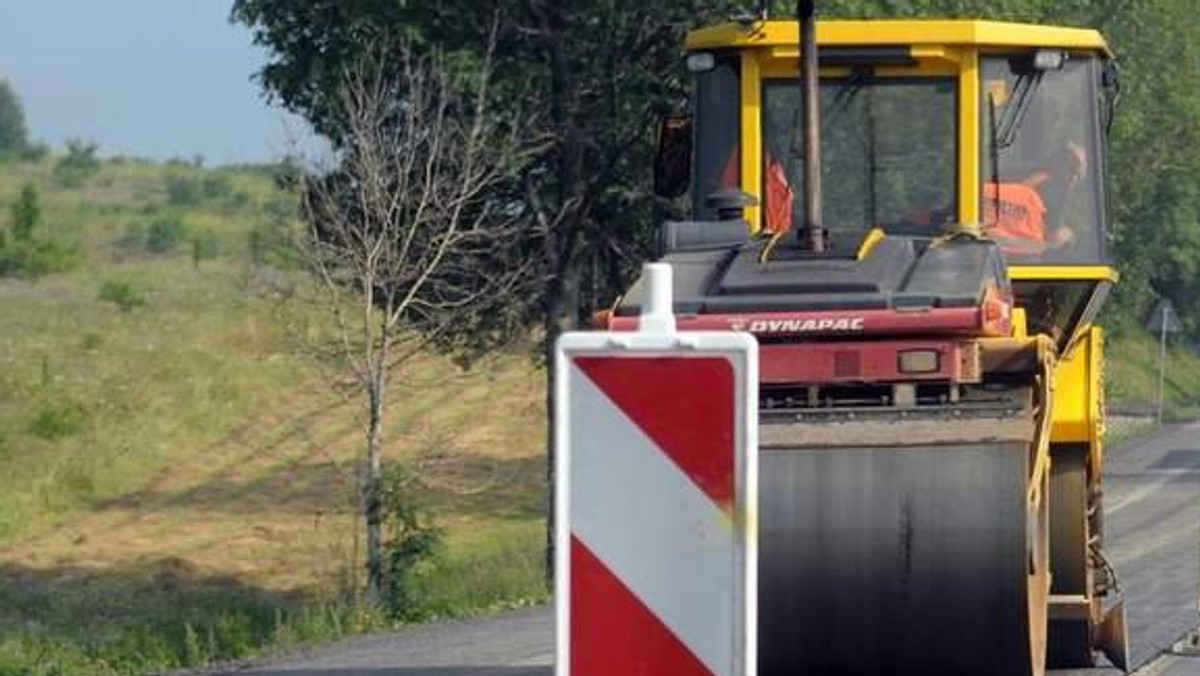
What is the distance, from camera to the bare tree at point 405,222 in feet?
85.9

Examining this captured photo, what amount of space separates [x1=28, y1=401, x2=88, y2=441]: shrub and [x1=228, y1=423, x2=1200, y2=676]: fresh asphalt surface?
62.7 ft

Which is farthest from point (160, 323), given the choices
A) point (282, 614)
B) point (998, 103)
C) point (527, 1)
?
point (998, 103)

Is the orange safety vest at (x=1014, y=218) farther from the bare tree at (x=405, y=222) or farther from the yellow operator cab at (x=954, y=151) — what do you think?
the bare tree at (x=405, y=222)

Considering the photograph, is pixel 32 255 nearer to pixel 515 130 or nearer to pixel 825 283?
pixel 515 130

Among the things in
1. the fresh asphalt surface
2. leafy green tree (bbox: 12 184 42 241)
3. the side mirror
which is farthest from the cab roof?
leafy green tree (bbox: 12 184 42 241)

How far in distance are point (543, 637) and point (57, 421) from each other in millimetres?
28556

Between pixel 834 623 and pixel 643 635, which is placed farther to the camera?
pixel 834 623

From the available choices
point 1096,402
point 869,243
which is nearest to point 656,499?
point 869,243

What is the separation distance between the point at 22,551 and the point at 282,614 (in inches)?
485

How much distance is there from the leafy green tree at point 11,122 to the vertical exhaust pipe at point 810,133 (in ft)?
497

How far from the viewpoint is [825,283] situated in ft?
37.2

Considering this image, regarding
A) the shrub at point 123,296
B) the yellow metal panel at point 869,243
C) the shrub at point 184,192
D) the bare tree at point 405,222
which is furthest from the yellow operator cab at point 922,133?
the shrub at point 184,192

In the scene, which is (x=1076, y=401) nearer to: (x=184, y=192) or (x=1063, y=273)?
(x=1063, y=273)

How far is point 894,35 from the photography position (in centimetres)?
1300
